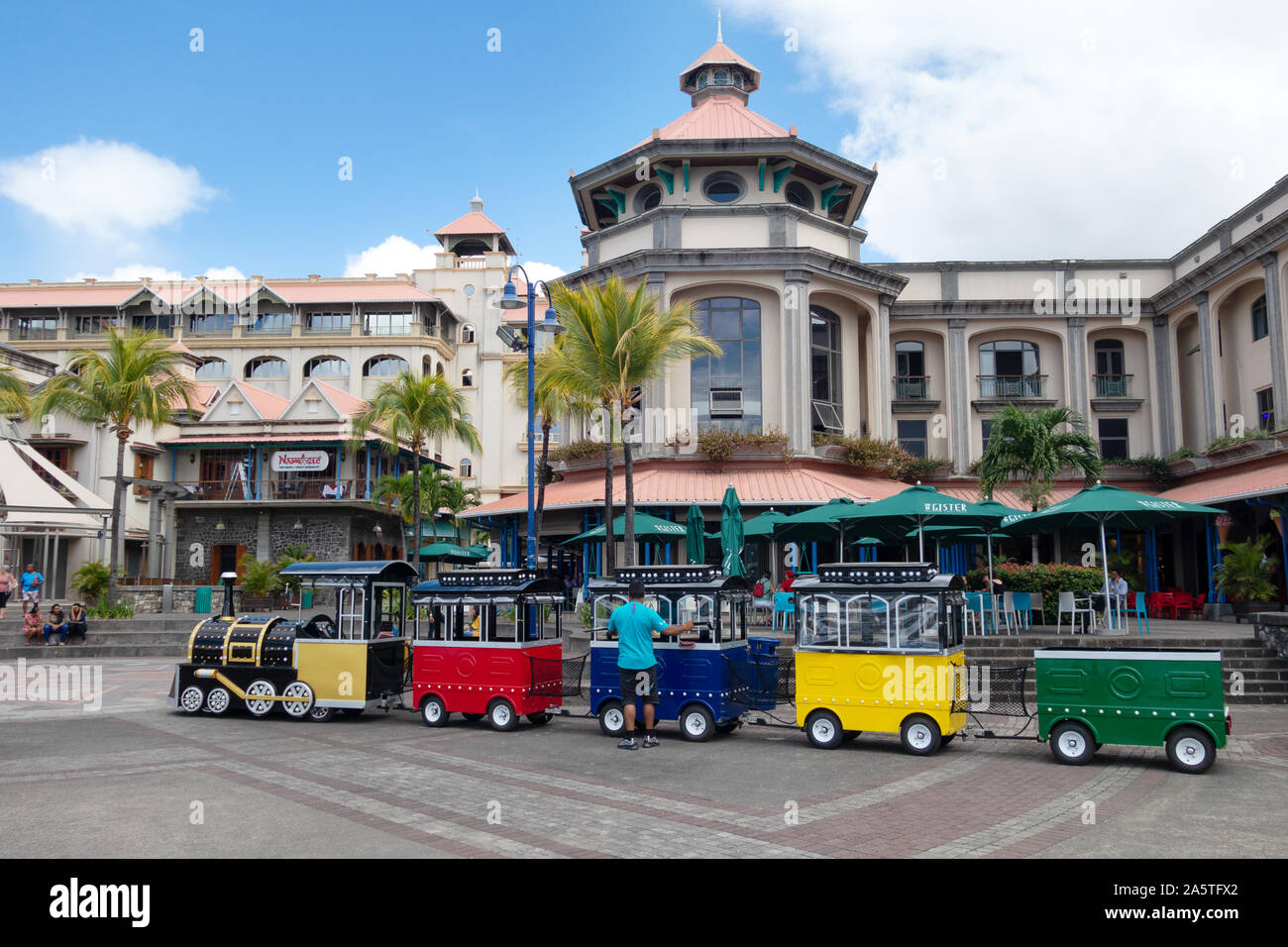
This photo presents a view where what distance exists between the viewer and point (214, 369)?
61.1 m

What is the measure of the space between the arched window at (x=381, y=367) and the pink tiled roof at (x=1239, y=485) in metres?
44.9

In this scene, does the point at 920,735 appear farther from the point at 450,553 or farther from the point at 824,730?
the point at 450,553

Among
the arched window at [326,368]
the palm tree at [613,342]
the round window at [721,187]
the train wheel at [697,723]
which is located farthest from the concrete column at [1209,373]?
the arched window at [326,368]

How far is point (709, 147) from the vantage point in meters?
30.1

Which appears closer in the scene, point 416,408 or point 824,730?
point 824,730

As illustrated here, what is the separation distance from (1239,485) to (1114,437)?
9608 millimetres

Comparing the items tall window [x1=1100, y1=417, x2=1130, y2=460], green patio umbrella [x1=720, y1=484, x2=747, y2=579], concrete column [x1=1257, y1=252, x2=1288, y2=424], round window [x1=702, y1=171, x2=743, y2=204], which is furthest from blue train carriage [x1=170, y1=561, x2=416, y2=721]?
tall window [x1=1100, y1=417, x2=1130, y2=460]

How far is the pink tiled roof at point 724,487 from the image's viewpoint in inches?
1042

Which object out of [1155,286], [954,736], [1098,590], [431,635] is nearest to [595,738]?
[431,635]

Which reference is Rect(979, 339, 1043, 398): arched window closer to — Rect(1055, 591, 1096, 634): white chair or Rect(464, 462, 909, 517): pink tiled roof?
Rect(464, 462, 909, 517): pink tiled roof

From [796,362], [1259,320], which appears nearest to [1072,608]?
[796,362]

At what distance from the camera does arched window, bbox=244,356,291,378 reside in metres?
60.7

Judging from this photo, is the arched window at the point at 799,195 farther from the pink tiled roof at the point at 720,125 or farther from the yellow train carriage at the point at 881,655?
the yellow train carriage at the point at 881,655

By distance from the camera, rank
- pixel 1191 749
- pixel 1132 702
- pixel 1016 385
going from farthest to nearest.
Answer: pixel 1016 385 → pixel 1132 702 → pixel 1191 749
